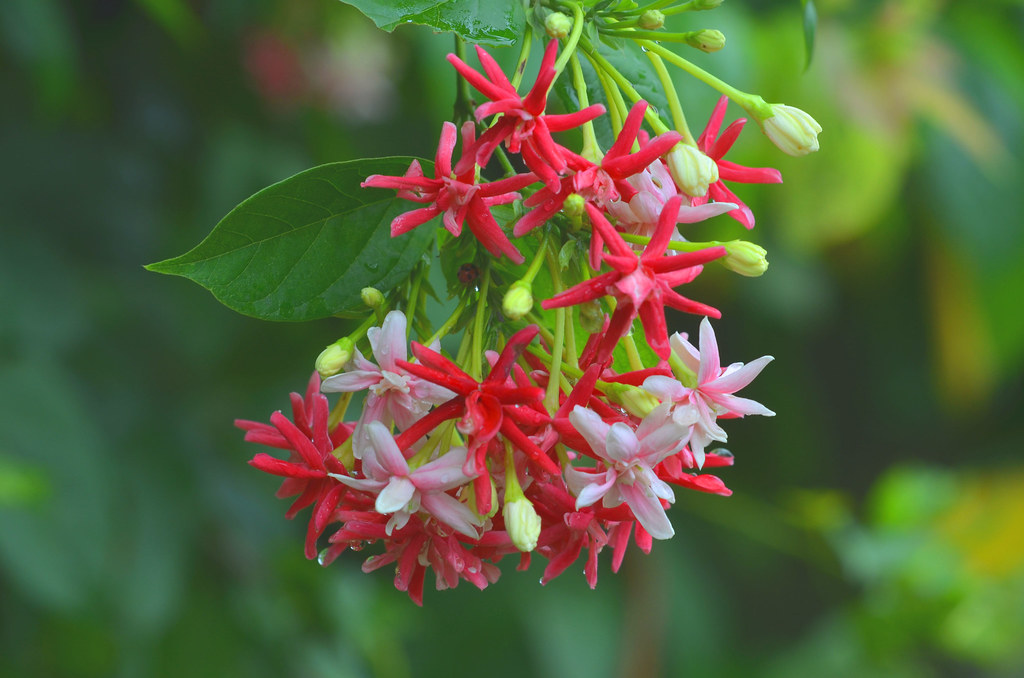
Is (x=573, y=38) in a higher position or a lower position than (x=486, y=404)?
higher

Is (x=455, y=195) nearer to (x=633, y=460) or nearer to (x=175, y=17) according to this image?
(x=633, y=460)

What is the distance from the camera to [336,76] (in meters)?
2.50

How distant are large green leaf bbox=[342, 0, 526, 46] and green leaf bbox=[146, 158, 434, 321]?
93mm

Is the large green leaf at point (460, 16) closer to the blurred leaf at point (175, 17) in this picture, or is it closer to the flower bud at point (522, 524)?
the flower bud at point (522, 524)

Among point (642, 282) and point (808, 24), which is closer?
point (642, 282)

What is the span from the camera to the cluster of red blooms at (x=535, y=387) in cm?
60

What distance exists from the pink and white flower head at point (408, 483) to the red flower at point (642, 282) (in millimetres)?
124

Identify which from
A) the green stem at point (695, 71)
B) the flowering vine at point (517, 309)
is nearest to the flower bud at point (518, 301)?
the flowering vine at point (517, 309)

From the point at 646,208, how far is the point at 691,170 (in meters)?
0.05

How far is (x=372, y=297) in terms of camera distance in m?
0.68

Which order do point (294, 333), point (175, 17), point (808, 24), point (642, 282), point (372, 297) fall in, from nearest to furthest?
point (642, 282)
point (372, 297)
point (808, 24)
point (175, 17)
point (294, 333)

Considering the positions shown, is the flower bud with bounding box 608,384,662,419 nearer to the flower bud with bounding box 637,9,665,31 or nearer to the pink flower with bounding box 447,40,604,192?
the pink flower with bounding box 447,40,604,192

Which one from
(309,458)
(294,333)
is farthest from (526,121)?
(294,333)

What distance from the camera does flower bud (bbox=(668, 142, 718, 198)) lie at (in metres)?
0.66
